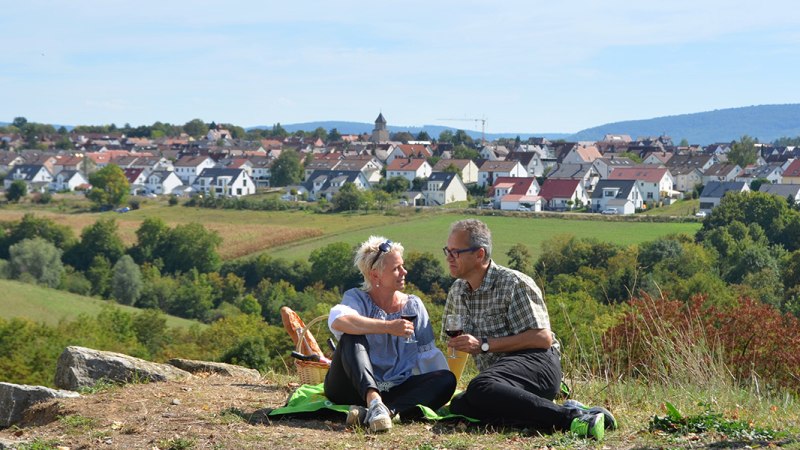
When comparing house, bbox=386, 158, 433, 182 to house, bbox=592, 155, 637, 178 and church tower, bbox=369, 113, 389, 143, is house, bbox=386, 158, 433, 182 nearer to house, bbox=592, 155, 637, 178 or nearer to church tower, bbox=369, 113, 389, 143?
house, bbox=592, 155, 637, 178

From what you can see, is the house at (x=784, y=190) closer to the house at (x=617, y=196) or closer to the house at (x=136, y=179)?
the house at (x=617, y=196)

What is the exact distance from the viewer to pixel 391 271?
612cm

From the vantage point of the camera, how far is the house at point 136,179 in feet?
351

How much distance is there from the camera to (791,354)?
12.8m

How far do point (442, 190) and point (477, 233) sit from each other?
3142 inches

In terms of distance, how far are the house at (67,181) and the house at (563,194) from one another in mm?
52309

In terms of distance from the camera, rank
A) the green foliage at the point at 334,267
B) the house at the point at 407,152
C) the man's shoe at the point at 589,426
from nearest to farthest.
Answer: the man's shoe at the point at 589,426, the green foliage at the point at 334,267, the house at the point at 407,152

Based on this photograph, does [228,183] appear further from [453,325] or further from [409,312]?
[453,325]

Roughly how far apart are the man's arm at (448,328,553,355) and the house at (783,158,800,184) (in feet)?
299

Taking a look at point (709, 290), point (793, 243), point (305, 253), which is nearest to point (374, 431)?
point (709, 290)

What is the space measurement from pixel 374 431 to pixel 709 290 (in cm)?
2671

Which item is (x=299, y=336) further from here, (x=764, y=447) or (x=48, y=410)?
(x=764, y=447)

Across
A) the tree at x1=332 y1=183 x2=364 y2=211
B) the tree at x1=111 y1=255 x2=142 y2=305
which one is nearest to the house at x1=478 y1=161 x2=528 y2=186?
the tree at x1=332 y1=183 x2=364 y2=211

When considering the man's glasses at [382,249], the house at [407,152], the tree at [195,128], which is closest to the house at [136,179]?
the house at [407,152]
